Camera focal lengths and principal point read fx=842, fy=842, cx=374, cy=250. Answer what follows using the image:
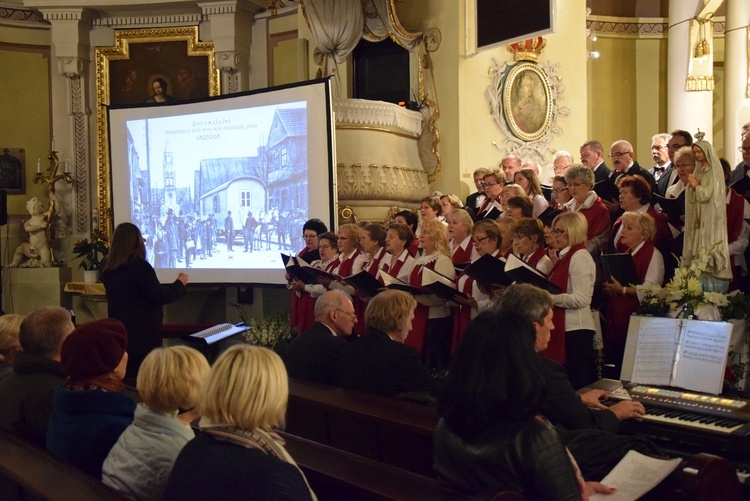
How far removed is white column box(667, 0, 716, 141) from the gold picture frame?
6.14m

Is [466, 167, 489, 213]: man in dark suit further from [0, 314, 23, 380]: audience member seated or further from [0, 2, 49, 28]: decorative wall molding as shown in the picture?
[0, 2, 49, 28]: decorative wall molding

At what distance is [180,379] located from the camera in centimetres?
253

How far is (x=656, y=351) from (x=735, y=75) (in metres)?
7.41

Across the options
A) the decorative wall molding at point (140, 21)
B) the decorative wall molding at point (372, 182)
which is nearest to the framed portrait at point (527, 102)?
the decorative wall molding at point (372, 182)

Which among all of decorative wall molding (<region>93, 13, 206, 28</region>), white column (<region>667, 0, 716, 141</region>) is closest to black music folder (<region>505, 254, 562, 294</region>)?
white column (<region>667, 0, 716, 141</region>)

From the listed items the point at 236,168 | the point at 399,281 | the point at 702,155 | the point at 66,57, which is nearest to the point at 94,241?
the point at 66,57

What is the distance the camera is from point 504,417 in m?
2.21

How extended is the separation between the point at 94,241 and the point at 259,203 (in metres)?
3.62

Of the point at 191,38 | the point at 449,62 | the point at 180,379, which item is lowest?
the point at 180,379

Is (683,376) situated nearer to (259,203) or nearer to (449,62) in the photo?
(259,203)

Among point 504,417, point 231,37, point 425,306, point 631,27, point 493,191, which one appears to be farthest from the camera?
point 631,27

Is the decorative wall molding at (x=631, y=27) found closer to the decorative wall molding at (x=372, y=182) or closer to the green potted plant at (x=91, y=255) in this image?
the decorative wall molding at (x=372, y=182)

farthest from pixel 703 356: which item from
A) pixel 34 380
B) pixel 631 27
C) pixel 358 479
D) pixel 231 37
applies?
pixel 631 27

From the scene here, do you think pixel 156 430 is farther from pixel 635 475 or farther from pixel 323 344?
pixel 323 344
